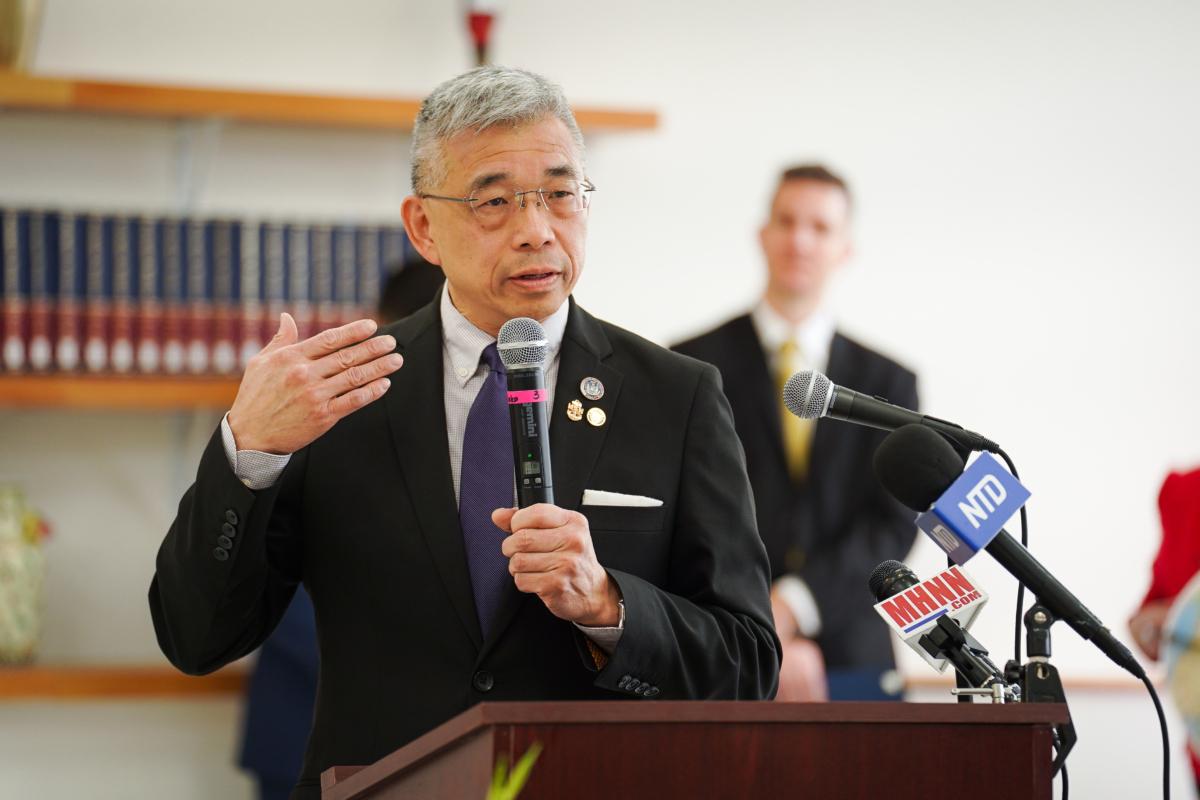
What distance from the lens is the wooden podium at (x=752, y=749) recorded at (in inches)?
53.1

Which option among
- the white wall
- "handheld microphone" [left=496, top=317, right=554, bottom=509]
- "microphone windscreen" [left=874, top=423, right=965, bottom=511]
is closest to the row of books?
the white wall

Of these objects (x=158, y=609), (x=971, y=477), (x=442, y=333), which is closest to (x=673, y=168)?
(x=442, y=333)

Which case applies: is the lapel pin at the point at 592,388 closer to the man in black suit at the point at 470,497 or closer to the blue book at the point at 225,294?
the man in black suit at the point at 470,497

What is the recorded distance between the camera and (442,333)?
2104 mm

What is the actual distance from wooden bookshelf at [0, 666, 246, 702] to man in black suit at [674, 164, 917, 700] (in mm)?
1409

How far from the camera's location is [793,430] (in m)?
3.88

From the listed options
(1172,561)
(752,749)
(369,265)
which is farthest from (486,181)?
(369,265)

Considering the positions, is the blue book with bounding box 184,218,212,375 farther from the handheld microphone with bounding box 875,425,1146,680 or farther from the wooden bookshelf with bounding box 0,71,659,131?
the handheld microphone with bounding box 875,425,1146,680

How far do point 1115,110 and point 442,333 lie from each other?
3.30 meters

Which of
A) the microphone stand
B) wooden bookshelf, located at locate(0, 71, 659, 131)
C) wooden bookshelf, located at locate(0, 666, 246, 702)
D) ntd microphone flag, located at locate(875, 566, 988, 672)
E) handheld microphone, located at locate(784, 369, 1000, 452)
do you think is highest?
wooden bookshelf, located at locate(0, 71, 659, 131)

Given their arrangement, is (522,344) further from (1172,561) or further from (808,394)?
(1172,561)

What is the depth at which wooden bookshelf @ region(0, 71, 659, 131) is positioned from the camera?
4.02 m

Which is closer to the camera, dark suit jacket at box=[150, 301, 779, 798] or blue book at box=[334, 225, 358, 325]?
dark suit jacket at box=[150, 301, 779, 798]

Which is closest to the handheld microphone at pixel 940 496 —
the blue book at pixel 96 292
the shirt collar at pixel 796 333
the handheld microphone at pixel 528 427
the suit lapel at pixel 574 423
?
the handheld microphone at pixel 528 427
